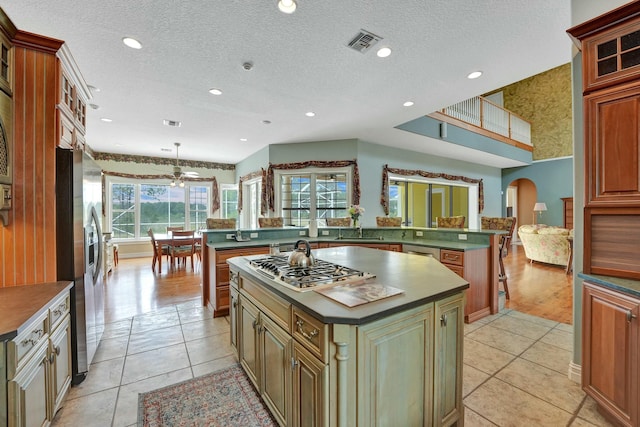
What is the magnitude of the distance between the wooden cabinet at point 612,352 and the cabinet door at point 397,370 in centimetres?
114

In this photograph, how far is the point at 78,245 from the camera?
1967 mm

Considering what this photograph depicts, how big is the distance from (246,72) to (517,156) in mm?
8550

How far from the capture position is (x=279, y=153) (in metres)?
5.99

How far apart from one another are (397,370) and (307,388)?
0.41 metres

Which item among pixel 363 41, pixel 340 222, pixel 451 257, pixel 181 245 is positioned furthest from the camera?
pixel 181 245

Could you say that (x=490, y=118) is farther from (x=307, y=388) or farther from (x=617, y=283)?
(x=307, y=388)

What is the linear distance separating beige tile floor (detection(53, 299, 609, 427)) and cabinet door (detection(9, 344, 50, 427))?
13.2 inches

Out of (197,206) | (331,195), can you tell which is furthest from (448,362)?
(197,206)

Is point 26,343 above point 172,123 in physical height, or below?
below

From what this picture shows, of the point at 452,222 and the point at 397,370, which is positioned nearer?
the point at 397,370

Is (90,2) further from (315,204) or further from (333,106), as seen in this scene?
(315,204)

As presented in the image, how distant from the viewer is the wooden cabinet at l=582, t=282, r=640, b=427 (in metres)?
1.40

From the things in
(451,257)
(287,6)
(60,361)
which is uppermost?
(287,6)

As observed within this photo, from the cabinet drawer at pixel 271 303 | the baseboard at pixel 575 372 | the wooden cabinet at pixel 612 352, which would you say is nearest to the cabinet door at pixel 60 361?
the cabinet drawer at pixel 271 303
